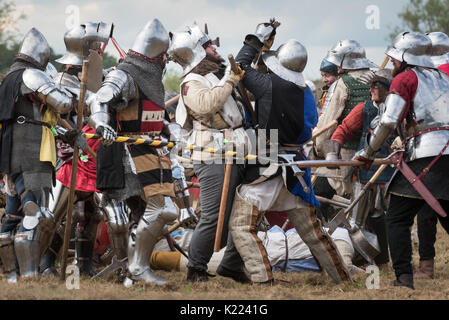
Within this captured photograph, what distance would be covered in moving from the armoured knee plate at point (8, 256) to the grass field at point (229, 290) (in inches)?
2.9

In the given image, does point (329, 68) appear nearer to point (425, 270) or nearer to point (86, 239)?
point (425, 270)

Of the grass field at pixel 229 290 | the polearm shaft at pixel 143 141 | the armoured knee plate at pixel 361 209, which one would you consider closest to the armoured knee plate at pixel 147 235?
the grass field at pixel 229 290

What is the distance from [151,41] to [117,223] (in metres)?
1.26

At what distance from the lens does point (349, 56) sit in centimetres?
831

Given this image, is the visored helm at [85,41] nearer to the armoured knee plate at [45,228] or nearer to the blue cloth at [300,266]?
the armoured knee plate at [45,228]

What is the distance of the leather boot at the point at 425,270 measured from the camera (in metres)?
7.00

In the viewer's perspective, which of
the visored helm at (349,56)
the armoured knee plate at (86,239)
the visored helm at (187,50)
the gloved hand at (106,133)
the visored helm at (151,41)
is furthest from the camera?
the visored helm at (349,56)

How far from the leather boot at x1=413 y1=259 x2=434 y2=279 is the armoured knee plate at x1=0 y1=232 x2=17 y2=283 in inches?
122

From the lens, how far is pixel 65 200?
6812mm

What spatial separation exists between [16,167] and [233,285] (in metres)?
1.70

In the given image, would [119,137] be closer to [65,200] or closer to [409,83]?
[65,200]

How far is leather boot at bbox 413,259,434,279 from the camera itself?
700 centimetres

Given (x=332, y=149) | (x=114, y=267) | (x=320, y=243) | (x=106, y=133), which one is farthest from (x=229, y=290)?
(x=332, y=149)
